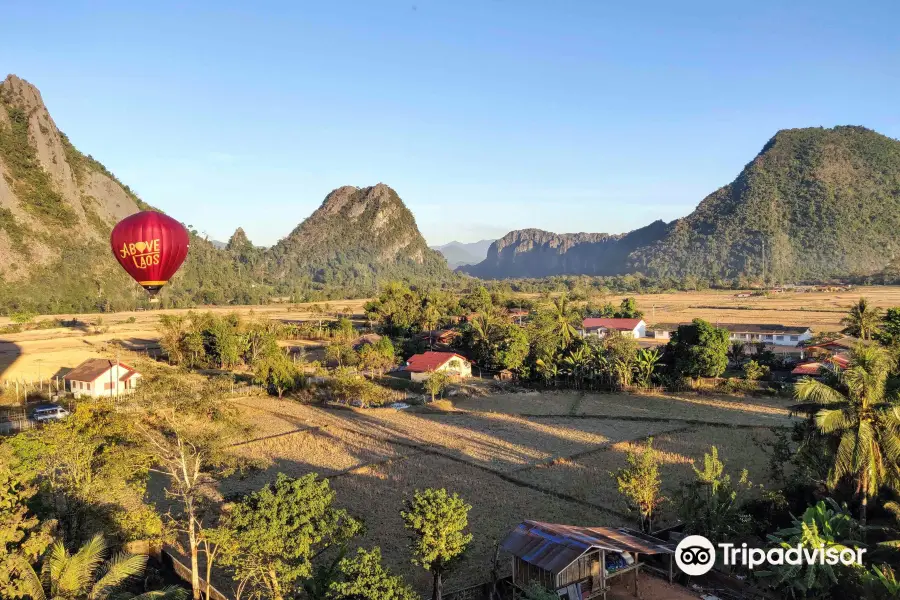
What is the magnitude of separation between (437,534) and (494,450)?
11648 mm

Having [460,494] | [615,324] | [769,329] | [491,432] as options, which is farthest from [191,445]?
[769,329]

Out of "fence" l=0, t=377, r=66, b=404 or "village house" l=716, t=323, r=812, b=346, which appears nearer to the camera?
"fence" l=0, t=377, r=66, b=404

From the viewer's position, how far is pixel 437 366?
3756 centimetres

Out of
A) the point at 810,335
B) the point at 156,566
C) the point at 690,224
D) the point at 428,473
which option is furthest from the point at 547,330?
the point at 690,224

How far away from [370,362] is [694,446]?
22377 millimetres

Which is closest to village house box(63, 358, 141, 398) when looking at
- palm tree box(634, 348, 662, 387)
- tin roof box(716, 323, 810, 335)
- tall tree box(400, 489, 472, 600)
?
tall tree box(400, 489, 472, 600)

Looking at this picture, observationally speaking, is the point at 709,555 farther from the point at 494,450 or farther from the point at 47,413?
the point at 47,413

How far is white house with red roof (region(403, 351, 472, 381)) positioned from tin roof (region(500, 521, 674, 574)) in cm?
2400

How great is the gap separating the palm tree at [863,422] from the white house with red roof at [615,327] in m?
39.6

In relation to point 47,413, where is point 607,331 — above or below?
above

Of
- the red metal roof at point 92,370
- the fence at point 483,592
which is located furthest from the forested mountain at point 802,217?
the fence at point 483,592

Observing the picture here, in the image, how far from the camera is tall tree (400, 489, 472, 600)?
1152 centimetres

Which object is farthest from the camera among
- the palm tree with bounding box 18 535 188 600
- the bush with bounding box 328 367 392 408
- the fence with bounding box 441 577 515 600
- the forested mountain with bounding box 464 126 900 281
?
the forested mountain with bounding box 464 126 900 281

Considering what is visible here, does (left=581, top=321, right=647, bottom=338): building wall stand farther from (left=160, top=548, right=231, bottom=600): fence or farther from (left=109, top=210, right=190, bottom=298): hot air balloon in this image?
(left=160, top=548, right=231, bottom=600): fence
